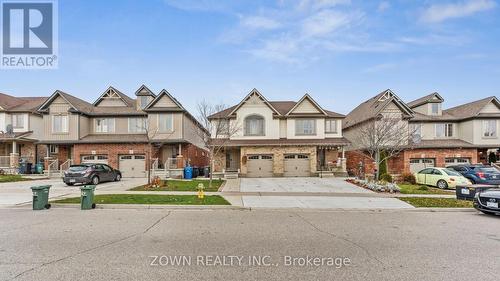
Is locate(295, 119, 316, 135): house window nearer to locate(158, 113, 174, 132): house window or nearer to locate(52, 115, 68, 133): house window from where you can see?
locate(158, 113, 174, 132): house window

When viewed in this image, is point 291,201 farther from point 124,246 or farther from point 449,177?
point 449,177

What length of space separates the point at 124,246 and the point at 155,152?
2376cm

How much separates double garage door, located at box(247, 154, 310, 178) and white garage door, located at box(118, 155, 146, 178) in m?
10.1

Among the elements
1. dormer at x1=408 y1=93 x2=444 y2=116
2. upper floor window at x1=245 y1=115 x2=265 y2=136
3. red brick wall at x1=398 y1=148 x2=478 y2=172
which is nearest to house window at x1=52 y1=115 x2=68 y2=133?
upper floor window at x1=245 y1=115 x2=265 y2=136

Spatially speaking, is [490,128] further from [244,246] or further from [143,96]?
[143,96]

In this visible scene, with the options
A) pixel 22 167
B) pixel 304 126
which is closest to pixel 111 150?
pixel 22 167

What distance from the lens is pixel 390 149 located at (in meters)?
25.9

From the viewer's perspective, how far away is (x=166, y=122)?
2830 cm

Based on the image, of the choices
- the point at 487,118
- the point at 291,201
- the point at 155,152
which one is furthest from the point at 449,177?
the point at 155,152

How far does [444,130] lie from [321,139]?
13.9 meters

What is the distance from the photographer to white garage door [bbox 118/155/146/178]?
2841cm

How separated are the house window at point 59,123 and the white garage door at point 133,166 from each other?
20.8 feet

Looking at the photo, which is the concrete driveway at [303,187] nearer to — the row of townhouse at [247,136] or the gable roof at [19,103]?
the row of townhouse at [247,136]

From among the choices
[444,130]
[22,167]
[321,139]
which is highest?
[444,130]
